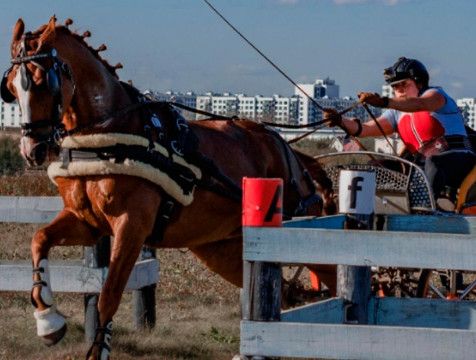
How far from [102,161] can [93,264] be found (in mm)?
1970

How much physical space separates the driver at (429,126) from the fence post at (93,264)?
2.03 metres

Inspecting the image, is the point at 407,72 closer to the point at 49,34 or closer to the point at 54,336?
the point at 49,34

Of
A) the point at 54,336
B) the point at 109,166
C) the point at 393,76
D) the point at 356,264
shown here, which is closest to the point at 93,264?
the point at 54,336

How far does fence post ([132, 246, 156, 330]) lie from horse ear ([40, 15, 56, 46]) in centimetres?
297

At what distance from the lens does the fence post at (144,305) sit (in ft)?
30.9

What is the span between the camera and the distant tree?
3720 centimetres

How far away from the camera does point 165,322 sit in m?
9.89

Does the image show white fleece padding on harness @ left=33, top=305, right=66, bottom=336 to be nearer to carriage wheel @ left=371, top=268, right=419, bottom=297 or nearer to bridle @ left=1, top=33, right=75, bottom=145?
bridle @ left=1, top=33, right=75, bottom=145

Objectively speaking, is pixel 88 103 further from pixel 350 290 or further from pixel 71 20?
pixel 350 290

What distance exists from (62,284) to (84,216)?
1.74 meters

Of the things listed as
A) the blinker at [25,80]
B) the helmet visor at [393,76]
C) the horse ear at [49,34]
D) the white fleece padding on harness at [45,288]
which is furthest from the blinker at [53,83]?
the helmet visor at [393,76]

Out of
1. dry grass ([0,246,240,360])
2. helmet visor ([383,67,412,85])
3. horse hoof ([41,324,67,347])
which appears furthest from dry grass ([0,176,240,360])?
helmet visor ([383,67,412,85])

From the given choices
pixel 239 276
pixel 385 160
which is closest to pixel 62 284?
pixel 239 276

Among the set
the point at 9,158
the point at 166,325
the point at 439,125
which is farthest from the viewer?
the point at 9,158
